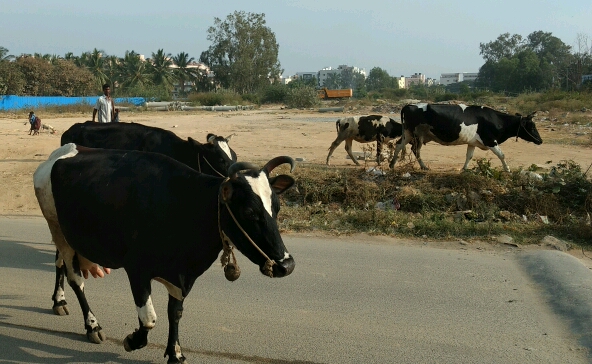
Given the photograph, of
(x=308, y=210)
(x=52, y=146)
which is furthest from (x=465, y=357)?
(x=52, y=146)

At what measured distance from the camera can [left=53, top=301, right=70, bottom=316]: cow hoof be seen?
5.40 m

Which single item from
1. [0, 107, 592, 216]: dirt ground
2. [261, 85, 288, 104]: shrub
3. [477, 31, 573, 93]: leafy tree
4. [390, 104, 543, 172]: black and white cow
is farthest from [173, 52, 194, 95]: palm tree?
[390, 104, 543, 172]: black and white cow

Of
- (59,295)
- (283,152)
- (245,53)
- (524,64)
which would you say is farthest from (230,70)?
(59,295)

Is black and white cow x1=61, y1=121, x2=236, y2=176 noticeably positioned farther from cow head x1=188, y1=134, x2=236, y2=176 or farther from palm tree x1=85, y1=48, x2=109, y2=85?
palm tree x1=85, y1=48, x2=109, y2=85

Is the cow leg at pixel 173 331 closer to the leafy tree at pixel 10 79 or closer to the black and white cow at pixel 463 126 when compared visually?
the black and white cow at pixel 463 126

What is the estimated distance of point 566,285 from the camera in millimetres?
6105

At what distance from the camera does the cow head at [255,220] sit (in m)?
3.73

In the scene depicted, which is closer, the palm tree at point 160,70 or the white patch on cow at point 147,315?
the white patch on cow at point 147,315

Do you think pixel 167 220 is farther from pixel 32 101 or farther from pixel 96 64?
pixel 96 64

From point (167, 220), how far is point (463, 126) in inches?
438

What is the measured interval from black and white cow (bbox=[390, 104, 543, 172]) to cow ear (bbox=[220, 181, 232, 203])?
33.3ft

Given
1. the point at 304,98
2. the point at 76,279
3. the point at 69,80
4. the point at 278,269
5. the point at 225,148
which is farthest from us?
the point at 69,80

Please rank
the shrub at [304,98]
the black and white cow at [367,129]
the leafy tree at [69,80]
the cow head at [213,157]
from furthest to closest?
the shrub at [304,98], the leafy tree at [69,80], the black and white cow at [367,129], the cow head at [213,157]

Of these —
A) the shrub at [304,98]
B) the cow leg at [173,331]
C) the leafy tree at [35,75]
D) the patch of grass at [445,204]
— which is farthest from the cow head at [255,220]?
the leafy tree at [35,75]
